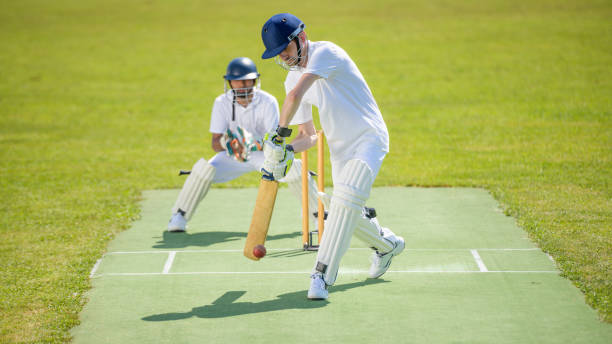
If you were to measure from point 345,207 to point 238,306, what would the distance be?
41.1 inches

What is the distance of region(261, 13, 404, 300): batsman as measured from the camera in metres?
5.23

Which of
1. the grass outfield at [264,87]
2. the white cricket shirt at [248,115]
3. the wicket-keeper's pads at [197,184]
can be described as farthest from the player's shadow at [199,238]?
the white cricket shirt at [248,115]

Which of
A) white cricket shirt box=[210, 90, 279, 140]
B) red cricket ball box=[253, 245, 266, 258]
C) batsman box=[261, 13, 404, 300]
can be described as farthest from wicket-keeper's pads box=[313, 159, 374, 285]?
white cricket shirt box=[210, 90, 279, 140]

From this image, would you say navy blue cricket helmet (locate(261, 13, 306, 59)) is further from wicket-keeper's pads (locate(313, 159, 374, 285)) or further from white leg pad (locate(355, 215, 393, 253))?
white leg pad (locate(355, 215, 393, 253))

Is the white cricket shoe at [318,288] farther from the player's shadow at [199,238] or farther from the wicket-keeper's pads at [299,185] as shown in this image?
the player's shadow at [199,238]

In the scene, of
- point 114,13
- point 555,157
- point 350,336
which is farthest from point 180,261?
point 114,13

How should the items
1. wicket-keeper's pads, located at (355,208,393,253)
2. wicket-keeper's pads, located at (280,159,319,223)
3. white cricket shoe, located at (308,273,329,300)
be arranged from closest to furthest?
1. white cricket shoe, located at (308,273,329,300)
2. wicket-keeper's pads, located at (355,208,393,253)
3. wicket-keeper's pads, located at (280,159,319,223)

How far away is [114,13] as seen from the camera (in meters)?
29.0

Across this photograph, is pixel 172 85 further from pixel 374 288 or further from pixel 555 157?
pixel 374 288

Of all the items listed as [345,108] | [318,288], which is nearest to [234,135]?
[345,108]

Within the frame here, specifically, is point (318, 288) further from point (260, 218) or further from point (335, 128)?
point (335, 128)

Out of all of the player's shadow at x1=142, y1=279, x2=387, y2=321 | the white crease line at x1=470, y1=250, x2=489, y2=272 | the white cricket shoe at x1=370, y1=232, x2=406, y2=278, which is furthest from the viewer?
the white crease line at x1=470, y1=250, x2=489, y2=272

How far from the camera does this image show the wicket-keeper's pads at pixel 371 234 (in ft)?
18.5

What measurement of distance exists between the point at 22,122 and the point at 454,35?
43.7ft
